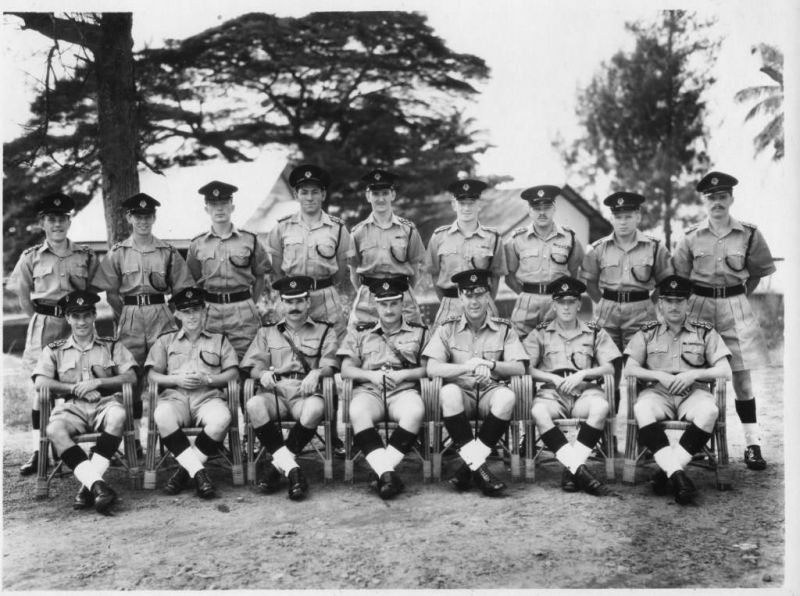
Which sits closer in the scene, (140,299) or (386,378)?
(386,378)

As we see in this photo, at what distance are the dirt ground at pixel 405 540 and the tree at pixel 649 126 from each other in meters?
7.88

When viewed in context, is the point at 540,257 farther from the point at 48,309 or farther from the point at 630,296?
the point at 48,309

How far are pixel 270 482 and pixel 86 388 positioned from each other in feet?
4.15

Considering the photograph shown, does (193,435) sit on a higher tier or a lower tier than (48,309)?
lower

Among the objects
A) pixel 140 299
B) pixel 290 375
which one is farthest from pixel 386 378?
pixel 140 299

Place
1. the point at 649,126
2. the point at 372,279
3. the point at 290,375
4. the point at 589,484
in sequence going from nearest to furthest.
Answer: the point at 589,484, the point at 290,375, the point at 372,279, the point at 649,126

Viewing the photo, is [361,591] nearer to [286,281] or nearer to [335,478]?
[335,478]

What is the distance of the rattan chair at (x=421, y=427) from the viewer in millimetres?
4379

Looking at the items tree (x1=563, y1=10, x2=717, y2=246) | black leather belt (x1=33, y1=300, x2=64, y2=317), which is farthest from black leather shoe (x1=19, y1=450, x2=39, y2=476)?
tree (x1=563, y1=10, x2=717, y2=246)

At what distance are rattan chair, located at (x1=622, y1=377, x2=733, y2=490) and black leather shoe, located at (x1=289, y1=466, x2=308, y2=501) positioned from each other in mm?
1945

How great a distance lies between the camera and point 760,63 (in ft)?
14.8

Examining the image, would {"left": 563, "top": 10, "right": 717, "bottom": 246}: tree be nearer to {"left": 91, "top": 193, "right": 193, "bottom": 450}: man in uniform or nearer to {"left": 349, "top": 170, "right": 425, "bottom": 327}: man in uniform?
{"left": 349, "top": 170, "right": 425, "bottom": 327}: man in uniform

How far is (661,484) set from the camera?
13.6 feet

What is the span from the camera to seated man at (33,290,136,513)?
13.7ft
